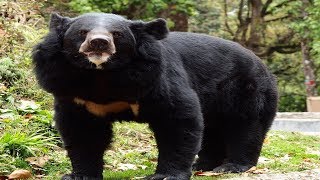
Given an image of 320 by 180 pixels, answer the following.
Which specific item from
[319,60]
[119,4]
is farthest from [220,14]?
[119,4]

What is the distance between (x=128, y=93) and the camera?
13.4 ft

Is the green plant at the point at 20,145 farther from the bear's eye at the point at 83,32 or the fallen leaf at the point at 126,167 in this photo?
the bear's eye at the point at 83,32

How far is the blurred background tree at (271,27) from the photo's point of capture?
14.8 m

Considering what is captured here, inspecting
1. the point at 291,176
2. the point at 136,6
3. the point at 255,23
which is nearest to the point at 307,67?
the point at 255,23

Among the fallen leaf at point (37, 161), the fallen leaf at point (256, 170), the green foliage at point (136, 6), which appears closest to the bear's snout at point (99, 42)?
the fallen leaf at point (37, 161)

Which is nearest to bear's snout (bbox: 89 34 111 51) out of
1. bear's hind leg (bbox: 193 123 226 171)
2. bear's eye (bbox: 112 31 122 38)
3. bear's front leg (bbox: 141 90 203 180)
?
bear's eye (bbox: 112 31 122 38)

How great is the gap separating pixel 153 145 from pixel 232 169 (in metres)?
1.86

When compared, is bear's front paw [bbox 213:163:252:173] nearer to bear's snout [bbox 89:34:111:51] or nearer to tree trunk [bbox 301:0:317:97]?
bear's snout [bbox 89:34:111:51]

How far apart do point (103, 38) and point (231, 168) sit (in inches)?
80.4

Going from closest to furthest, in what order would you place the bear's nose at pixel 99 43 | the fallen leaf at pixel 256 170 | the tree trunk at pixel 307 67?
the bear's nose at pixel 99 43 → the fallen leaf at pixel 256 170 → the tree trunk at pixel 307 67

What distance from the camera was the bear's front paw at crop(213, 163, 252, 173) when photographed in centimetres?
523

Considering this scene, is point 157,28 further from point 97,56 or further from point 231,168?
point 231,168

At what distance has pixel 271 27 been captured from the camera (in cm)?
2067

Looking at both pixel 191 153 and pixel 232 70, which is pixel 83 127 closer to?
pixel 191 153
